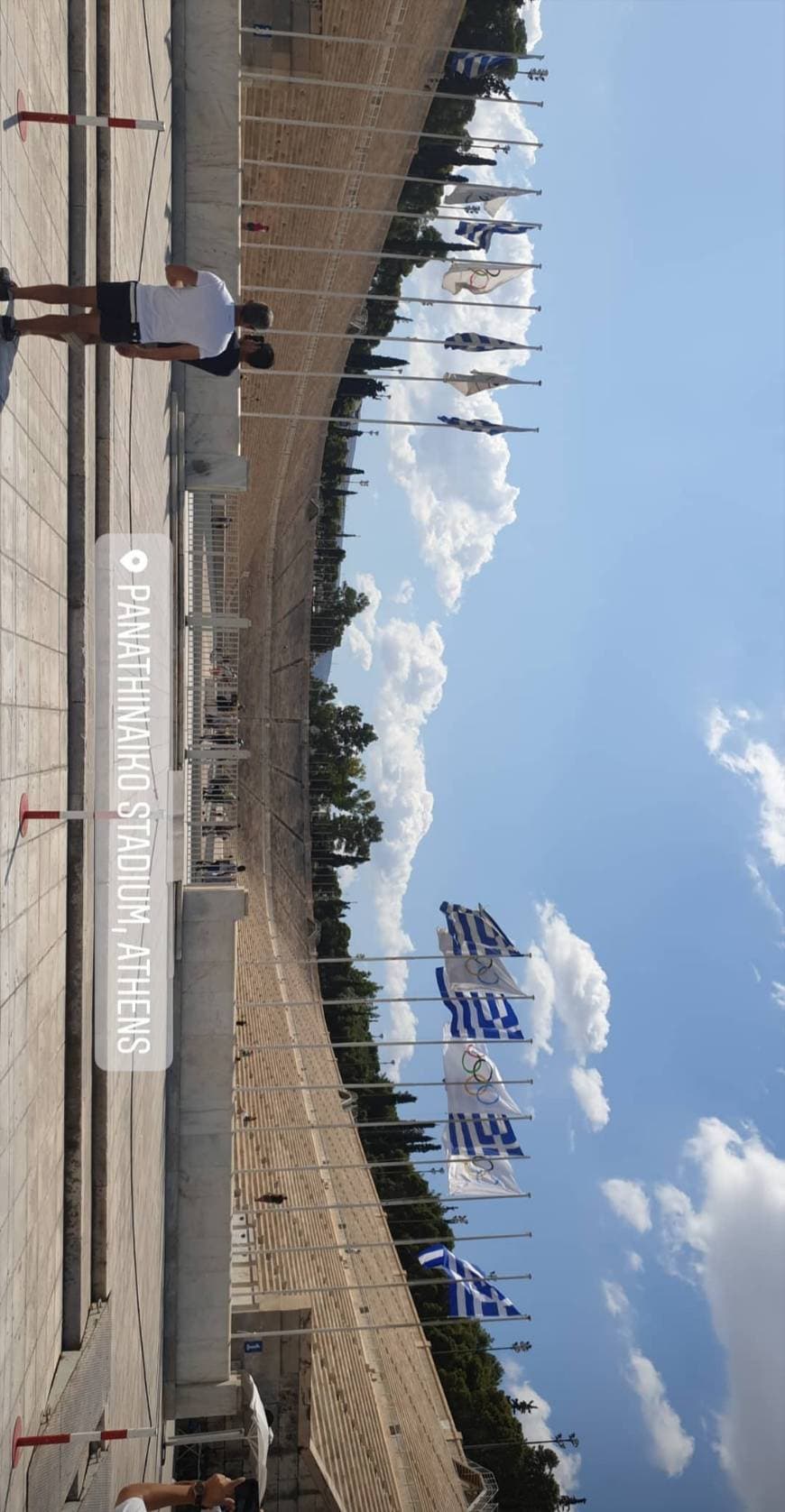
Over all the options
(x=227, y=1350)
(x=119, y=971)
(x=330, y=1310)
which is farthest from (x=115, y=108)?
(x=330, y=1310)

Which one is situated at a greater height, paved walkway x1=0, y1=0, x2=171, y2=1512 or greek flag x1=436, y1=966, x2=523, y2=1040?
greek flag x1=436, y1=966, x2=523, y2=1040

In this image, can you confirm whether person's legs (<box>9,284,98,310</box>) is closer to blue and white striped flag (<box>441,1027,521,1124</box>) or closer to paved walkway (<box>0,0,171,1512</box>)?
paved walkway (<box>0,0,171,1512</box>)

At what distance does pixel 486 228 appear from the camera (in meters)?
17.5

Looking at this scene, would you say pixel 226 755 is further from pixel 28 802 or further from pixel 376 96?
pixel 376 96

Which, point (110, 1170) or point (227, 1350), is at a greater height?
point (110, 1170)

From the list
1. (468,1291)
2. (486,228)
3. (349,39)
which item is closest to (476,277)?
(486,228)

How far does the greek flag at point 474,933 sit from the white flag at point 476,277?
10888mm

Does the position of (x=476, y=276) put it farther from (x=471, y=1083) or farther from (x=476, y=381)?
(x=471, y=1083)

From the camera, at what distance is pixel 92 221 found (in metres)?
6.59

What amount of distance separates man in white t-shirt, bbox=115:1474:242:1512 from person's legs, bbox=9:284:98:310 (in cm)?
689

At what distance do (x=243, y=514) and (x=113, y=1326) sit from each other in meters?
22.8

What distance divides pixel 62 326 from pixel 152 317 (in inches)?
20.7

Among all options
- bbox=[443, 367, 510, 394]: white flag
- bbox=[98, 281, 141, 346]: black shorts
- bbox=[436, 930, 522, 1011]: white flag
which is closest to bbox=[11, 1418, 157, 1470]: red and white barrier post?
bbox=[98, 281, 141, 346]: black shorts

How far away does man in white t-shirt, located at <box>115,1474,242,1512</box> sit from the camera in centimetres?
647
